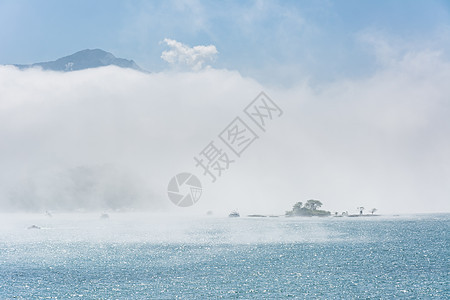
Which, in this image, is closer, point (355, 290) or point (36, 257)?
point (355, 290)

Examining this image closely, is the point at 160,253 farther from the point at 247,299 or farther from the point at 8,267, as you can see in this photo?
the point at 247,299

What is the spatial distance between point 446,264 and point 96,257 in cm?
8736

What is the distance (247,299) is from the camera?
69.0 meters

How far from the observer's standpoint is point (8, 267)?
104125 millimetres

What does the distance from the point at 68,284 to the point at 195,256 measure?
142 feet

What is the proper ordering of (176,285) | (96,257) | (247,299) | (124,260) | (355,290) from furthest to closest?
1. (96,257)
2. (124,260)
3. (176,285)
4. (355,290)
5. (247,299)

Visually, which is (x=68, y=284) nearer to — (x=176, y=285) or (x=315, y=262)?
(x=176, y=285)

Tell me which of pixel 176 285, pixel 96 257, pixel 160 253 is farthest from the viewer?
pixel 160 253

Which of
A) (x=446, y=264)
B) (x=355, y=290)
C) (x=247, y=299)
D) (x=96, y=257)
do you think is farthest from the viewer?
(x=96, y=257)

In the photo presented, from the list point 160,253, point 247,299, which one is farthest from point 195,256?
point 247,299

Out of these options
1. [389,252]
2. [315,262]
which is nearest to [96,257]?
[315,262]

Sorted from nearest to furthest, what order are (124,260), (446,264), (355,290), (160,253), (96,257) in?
(355,290) → (446,264) → (124,260) → (96,257) → (160,253)

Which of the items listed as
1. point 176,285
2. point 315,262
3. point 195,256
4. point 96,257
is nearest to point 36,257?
point 96,257

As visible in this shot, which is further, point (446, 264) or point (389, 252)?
point (389, 252)
